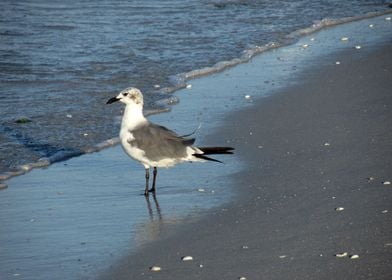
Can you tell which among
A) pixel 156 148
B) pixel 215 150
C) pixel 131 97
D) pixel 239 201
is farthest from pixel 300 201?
pixel 131 97

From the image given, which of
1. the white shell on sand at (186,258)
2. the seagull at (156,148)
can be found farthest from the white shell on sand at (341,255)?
the seagull at (156,148)

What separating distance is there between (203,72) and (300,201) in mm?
5202

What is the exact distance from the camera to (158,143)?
Result: 753cm

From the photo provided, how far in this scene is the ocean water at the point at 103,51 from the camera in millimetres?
9375

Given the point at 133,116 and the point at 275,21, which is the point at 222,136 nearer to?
the point at 133,116

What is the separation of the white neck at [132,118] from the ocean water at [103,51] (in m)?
0.98

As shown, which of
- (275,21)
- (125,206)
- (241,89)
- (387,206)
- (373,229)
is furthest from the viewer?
(275,21)

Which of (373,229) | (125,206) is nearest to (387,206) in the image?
(373,229)

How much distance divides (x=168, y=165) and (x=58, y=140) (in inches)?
70.9

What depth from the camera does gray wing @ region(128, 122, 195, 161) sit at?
7.44 meters

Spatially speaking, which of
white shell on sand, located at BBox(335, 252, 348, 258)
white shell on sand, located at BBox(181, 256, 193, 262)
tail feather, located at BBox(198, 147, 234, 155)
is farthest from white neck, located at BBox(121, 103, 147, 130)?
white shell on sand, located at BBox(335, 252, 348, 258)

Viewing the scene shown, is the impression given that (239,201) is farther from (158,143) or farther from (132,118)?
(132,118)

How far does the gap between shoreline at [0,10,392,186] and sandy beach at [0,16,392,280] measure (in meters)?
0.14

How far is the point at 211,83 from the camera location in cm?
1108
